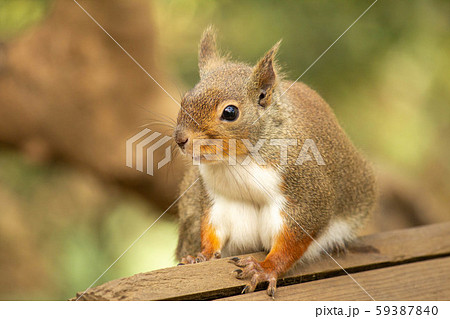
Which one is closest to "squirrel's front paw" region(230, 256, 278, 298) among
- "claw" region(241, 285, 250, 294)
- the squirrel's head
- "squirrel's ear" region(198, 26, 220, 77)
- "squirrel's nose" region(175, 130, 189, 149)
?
"claw" region(241, 285, 250, 294)

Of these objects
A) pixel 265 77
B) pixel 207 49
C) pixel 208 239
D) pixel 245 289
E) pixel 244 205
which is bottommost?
pixel 245 289

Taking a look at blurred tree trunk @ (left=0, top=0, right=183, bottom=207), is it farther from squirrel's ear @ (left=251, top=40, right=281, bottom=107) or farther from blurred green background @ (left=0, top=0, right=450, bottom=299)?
squirrel's ear @ (left=251, top=40, right=281, bottom=107)

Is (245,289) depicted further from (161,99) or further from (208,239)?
(161,99)

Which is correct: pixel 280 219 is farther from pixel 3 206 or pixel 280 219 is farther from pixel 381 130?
pixel 3 206

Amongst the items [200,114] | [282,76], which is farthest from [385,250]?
[200,114]

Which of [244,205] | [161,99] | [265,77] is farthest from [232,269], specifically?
[161,99]

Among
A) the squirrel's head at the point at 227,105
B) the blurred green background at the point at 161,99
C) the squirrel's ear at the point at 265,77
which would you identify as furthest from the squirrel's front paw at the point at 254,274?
Result: the blurred green background at the point at 161,99
